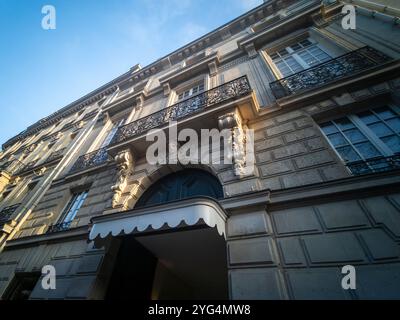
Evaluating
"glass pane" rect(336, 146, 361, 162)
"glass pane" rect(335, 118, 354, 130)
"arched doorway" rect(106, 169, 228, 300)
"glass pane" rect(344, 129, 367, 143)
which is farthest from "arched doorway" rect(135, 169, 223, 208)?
"glass pane" rect(335, 118, 354, 130)

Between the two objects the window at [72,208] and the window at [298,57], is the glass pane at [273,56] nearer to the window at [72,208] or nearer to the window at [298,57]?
the window at [298,57]

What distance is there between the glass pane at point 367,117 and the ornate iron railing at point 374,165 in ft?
4.16

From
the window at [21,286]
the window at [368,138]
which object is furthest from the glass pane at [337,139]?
the window at [21,286]

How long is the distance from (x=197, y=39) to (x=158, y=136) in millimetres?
10657

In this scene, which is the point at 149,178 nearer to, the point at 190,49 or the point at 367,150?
the point at 367,150

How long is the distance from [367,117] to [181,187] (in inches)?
195

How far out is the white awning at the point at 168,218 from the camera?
3145mm

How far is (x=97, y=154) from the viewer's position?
29.1 feet

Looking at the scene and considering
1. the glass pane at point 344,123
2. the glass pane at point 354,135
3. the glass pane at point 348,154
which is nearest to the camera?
the glass pane at point 348,154

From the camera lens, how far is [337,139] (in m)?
4.31

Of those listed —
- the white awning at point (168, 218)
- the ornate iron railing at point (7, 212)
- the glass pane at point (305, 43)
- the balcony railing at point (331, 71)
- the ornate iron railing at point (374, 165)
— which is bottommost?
the white awning at point (168, 218)

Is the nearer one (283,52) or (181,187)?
(181,187)

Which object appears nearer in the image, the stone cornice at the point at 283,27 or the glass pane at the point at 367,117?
the glass pane at the point at 367,117

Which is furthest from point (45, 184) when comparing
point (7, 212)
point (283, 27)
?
point (283, 27)
